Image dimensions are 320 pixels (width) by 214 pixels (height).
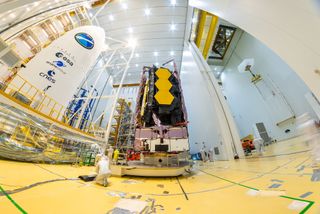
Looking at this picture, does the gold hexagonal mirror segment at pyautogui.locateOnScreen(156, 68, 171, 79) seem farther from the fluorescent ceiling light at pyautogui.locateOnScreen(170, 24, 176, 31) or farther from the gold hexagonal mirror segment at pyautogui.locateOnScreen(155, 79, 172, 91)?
the fluorescent ceiling light at pyautogui.locateOnScreen(170, 24, 176, 31)

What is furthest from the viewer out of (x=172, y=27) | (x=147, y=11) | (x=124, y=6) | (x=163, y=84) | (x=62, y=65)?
(x=172, y=27)

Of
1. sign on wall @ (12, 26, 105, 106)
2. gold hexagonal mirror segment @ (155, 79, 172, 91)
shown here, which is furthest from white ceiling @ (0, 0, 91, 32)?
gold hexagonal mirror segment @ (155, 79, 172, 91)

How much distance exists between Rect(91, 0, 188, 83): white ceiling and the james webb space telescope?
240 inches

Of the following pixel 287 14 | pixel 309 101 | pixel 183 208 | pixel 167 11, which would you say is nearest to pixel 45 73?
pixel 183 208

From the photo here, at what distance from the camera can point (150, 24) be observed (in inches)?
321

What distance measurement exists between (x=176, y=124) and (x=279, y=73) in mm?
6455

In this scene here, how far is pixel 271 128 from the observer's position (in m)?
6.31

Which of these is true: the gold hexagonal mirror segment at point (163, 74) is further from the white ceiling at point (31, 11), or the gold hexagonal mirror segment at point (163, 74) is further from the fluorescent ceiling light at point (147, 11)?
the fluorescent ceiling light at point (147, 11)

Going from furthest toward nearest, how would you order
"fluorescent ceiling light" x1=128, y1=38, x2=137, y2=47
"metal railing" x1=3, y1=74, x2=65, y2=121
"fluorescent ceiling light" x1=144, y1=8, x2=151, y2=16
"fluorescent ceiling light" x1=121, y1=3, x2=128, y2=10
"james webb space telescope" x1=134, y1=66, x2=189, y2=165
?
"fluorescent ceiling light" x1=128, y1=38, x2=137, y2=47, "fluorescent ceiling light" x1=144, y1=8, x2=151, y2=16, "fluorescent ceiling light" x1=121, y1=3, x2=128, y2=10, "metal railing" x1=3, y1=74, x2=65, y2=121, "james webb space telescope" x1=134, y1=66, x2=189, y2=165

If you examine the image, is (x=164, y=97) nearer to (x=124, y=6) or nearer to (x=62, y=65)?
(x=62, y=65)

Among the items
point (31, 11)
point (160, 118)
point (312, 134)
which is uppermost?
point (31, 11)

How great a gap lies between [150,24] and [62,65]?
21.2ft

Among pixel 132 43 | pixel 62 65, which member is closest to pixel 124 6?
pixel 132 43

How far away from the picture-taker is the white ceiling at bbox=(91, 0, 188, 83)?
24.0 feet
